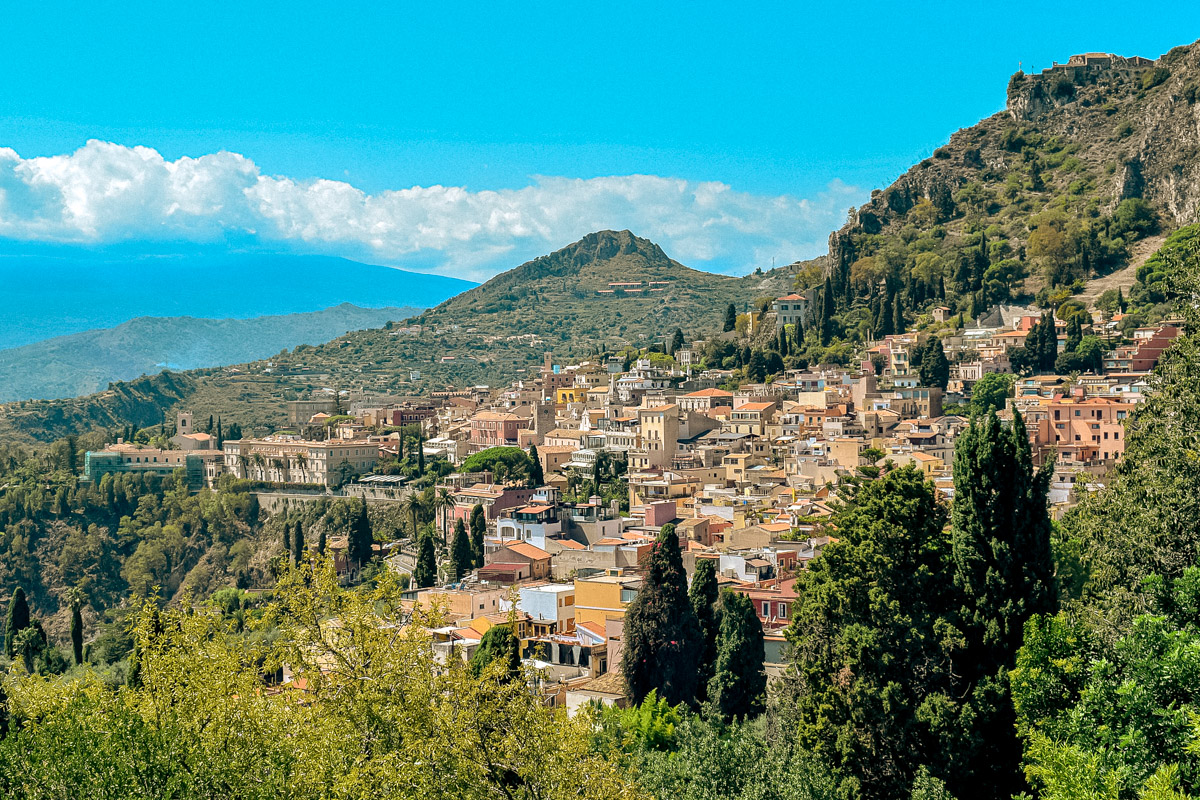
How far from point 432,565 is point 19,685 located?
80.8 feet

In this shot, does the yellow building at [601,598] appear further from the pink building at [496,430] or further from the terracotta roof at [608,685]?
the pink building at [496,430]

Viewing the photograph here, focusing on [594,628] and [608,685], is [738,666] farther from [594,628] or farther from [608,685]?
[594,628]

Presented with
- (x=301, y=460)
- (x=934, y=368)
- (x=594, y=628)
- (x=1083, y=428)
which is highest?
(x=934, y=368)

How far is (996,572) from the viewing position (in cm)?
1805

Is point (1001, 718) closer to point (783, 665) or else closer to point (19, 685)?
point (783, 665)

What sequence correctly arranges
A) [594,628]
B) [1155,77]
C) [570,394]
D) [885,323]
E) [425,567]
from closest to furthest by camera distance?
[594,628] < [425,567] < [885,323] < [570,394] < [1155,77]

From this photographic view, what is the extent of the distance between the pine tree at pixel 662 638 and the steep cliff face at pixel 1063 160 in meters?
60.1

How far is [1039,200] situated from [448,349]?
8197 cm

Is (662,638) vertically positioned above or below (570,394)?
below

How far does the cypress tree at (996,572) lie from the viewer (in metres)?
17.4

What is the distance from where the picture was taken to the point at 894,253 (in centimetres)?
8506

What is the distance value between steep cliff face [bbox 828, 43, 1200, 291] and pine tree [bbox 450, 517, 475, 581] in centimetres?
4670

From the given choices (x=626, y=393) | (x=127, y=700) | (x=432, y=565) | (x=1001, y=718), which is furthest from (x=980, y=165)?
Result: (x=127, y=700)

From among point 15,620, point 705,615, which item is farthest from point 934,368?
point 15,620
